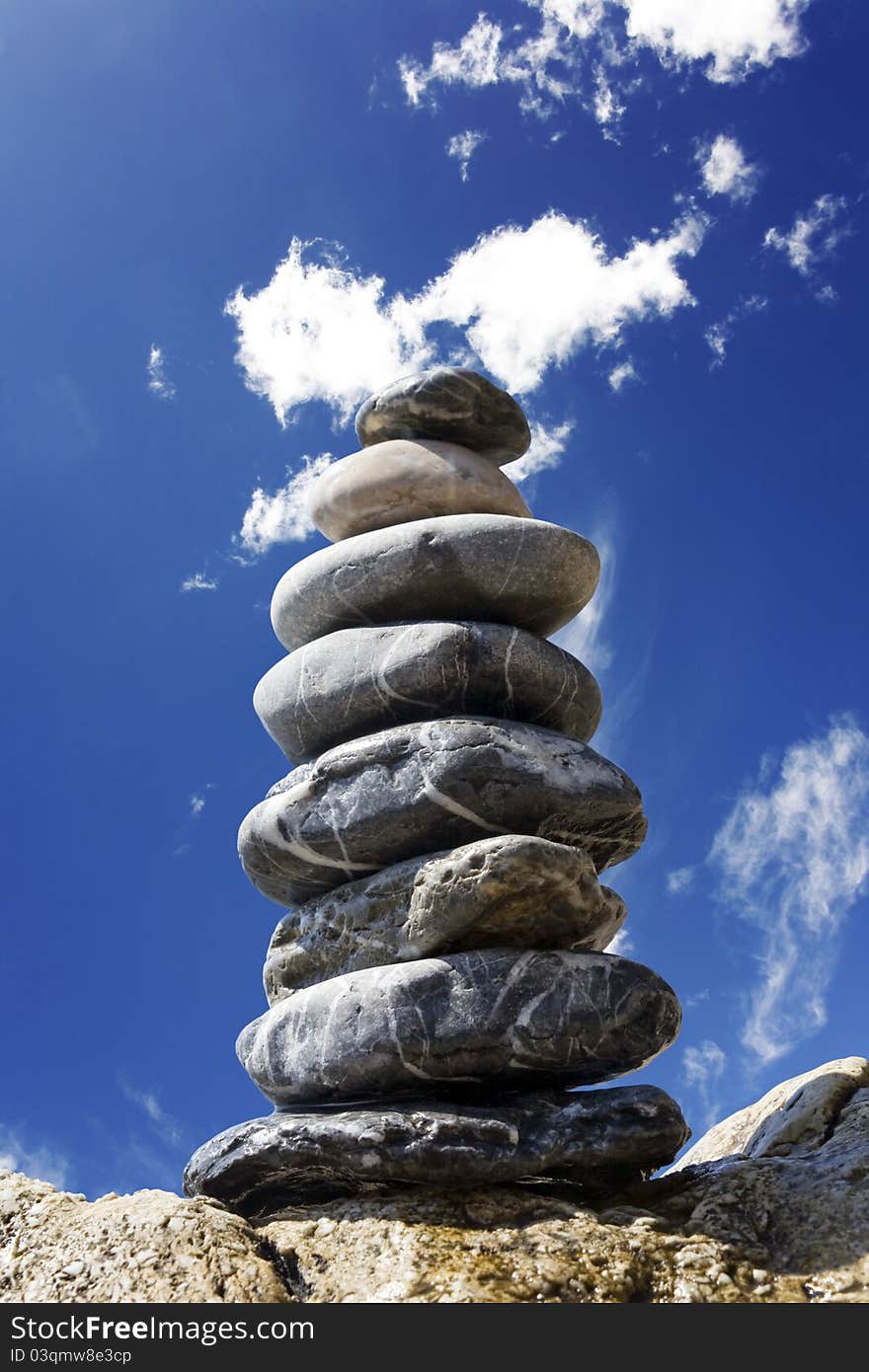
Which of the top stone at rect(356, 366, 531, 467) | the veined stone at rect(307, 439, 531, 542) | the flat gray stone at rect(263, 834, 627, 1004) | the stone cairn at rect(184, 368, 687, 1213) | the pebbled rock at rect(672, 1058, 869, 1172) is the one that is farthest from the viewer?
the top stone at rect(356, 366, 531, 467)

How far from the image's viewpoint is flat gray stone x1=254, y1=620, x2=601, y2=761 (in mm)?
7895

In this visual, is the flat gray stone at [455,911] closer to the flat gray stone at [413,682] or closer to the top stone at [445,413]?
the flat gray stone at [413,682]

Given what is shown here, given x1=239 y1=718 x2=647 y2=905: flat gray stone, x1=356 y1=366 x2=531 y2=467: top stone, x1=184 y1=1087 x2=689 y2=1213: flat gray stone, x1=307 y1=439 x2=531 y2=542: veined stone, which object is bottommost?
x1=184 y1=1087 x2=689 y2=1213: flat gray stone

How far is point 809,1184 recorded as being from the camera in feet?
20.4

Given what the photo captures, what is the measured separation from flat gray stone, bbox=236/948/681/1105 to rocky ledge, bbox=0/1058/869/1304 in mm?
666

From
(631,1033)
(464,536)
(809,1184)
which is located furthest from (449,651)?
(809,1184)

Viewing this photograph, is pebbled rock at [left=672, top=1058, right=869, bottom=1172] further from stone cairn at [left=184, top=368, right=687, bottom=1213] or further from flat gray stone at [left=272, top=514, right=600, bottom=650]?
flat gray stone at [left=272, top=514, right=600, bottom=650]

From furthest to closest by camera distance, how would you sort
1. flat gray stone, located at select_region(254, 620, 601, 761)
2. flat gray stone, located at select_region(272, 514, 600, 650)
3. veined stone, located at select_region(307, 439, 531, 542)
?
veined stone, located at select_region(307, 439, 531, 542)
flat gray stone, located at select_region(272, 514, 600, 650)
flat gray stone, located at select_region(254, 620, 601, 761)

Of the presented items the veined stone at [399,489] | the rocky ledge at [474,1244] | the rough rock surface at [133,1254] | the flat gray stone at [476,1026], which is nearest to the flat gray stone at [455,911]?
the flat gray stone at [476,1026]

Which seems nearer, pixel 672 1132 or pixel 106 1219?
pixel 106 1219

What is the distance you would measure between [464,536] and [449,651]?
0.98 metres

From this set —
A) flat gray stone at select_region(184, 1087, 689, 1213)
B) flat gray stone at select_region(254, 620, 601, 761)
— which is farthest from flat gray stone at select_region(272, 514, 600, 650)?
flat gray stone at select_region(184, 1087, 689, 1213)
